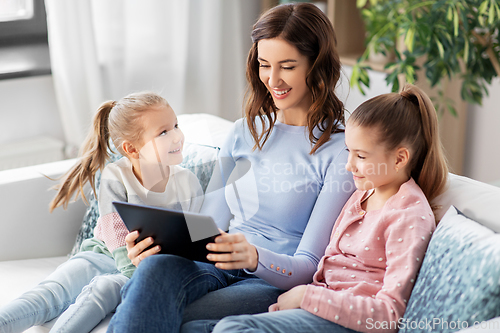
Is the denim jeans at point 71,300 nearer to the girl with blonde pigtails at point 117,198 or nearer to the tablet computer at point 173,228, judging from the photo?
the girl with blonde pigtails at point 117,198

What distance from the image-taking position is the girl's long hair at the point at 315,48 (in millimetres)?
1202

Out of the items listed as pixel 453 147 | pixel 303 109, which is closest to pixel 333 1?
pixel 453 147

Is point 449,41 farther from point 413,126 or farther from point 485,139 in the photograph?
point 413,126

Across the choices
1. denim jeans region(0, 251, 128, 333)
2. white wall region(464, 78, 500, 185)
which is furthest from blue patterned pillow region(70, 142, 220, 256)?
white wall region(464, 78, 500, 185)

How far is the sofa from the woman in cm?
16

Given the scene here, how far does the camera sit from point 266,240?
1.25m

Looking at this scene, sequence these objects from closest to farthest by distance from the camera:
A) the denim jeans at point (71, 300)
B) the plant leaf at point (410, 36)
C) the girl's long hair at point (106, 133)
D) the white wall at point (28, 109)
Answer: the denim jeans at point (71, 300) → the girl's long hair at point (106, 133) → the plant leaf at point (410, 36) → the white wall at point (28, 109)

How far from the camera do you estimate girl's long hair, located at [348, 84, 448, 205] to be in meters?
1.06

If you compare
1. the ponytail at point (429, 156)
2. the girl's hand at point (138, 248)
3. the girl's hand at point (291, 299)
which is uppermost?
the ponytail at point (429, 156)

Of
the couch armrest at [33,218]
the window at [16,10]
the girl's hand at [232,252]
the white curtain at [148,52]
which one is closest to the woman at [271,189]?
the girl's hand at [232,252]

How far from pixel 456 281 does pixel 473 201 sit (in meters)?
0.25

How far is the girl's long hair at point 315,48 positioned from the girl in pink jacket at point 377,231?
163 mm

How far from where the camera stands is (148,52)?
273 cm

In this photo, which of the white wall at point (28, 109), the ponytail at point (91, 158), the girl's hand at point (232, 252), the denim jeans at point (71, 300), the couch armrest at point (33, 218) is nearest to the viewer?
the girl's hand at point (232, 252)
